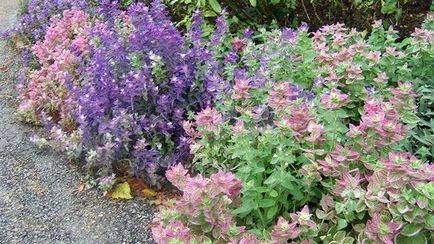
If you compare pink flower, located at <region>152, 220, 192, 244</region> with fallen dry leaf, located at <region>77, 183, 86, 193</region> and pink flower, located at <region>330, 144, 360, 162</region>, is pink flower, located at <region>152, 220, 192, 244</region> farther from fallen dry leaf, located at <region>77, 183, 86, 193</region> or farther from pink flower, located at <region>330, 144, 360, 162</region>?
fallen dry leaf, located at <region>77, 183, 86, 193</region>

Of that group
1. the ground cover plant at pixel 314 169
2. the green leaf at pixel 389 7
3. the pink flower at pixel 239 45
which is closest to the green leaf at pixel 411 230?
the ground cover plant at pixel 314 169

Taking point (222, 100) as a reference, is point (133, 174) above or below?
below

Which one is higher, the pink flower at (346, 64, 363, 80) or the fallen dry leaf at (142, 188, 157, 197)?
the pink flower at (346, 64, 363, 80)

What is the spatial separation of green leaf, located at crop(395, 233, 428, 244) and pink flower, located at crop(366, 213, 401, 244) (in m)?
0.07

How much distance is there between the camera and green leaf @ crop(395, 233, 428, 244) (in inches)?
72.2

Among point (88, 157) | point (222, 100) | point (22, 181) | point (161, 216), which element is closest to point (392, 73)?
point (222, 100)

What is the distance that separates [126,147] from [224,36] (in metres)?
0.90

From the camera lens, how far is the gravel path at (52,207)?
9.23ft

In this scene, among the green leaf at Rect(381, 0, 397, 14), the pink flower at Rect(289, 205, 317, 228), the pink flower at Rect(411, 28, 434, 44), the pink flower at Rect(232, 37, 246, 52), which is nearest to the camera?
the pink flower at Rect(289, 205, 317, 228)

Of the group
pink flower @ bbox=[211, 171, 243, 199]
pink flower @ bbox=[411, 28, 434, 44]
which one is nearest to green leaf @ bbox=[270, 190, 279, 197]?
pink flower @ bbox=[211, 171, 243, 199]

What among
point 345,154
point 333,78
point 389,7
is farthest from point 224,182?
point 389,7

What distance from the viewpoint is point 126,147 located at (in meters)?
3.05

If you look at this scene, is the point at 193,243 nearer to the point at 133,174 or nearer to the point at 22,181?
the point at 133,174

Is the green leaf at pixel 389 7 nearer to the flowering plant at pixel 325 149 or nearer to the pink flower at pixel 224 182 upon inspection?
the flowering plant at pixel 325 149
